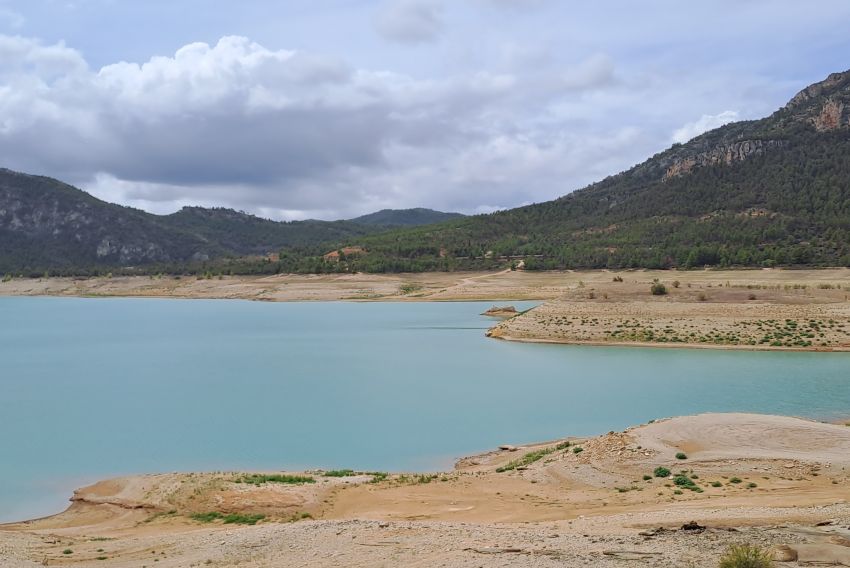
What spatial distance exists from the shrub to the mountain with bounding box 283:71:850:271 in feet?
215

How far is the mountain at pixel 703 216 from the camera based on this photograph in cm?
7831

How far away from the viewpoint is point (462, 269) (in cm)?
9281

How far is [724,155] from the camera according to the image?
107 meters

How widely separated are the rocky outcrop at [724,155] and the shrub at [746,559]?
4188 inches

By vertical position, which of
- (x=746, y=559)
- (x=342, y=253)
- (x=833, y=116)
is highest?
(x=833, y=116)

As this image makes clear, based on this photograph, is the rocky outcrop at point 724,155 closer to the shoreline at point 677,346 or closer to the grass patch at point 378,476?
the shoreline at point 677,346

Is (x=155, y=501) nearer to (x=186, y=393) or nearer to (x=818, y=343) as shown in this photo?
(x=186, y=393)

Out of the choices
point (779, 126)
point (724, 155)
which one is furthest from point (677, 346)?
point (779, 126)

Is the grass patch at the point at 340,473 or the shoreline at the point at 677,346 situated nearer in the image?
the grass patch at the point at 340,473

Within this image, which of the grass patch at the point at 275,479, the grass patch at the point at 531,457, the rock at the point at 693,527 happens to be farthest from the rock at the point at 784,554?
the grass patch at the point at 275,479

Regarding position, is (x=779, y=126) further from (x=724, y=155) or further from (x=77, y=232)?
(x=77, y=232)

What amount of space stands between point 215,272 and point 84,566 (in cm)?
10618

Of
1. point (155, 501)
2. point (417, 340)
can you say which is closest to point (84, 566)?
point (155, 501)

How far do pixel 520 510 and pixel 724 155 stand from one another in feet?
351
